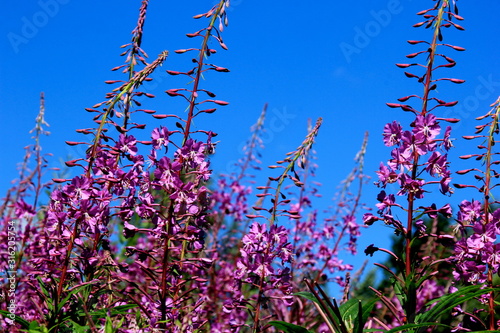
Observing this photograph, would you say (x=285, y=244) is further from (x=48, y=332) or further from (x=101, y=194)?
(x=48, y=332)

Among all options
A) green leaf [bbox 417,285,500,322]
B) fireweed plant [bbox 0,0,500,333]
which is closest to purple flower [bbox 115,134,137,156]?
fireweed plant [bbox 0,0,500,333]

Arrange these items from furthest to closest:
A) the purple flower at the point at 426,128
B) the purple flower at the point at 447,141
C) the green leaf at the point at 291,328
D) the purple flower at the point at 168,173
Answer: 1. the purple flower at the point at 447,141
2. the purple flower at the point at 426,128
3. the purple flower at the point at 168,173
4. the green leaf at the point at 291,328

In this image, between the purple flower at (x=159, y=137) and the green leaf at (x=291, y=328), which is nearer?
the green leaf at (x=291, y=328)

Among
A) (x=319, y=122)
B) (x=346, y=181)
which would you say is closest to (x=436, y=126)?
(x=319, y=122)

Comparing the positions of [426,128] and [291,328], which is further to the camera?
[426,128]

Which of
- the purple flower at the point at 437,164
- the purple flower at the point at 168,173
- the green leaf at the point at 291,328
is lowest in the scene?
the green leaf at the point at 291,328

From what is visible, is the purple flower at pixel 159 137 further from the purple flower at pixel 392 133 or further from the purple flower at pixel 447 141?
the purple flower at pixel 447 141

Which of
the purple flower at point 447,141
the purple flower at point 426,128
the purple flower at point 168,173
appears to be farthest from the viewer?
the purple flower at point 447,141

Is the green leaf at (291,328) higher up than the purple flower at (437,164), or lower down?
lower down

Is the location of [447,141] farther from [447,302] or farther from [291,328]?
[291,328]

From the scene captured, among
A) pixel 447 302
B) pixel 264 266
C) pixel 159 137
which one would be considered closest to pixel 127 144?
pixel 159 137

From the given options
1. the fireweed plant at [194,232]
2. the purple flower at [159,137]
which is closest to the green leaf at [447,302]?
the fireweed plant at [194,232]

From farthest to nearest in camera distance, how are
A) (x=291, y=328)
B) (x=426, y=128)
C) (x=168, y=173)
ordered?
(x=426, y=128) → (x=168, y=173) → (x=291, y=328)

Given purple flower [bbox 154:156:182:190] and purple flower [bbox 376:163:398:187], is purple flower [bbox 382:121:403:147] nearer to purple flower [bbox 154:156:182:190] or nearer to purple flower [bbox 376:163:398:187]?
purple flower [bbox 376:163:398:187]
